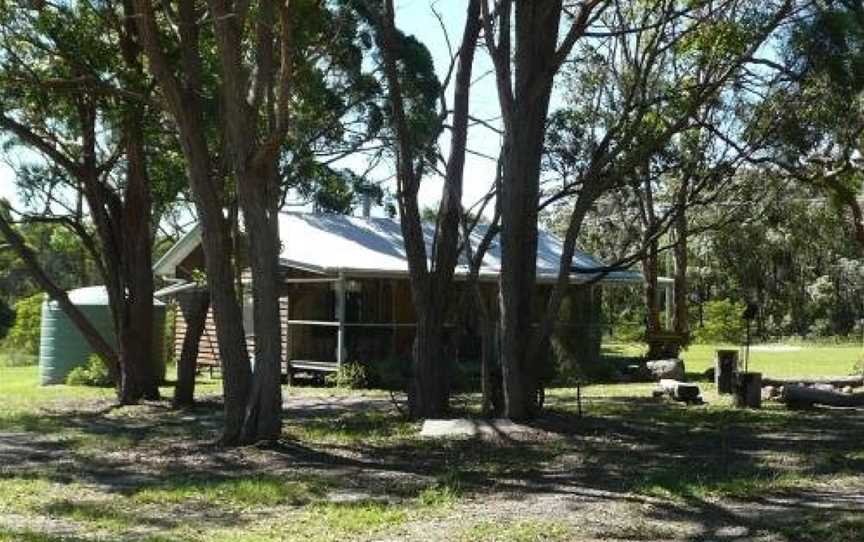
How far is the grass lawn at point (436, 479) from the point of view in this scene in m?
9.18

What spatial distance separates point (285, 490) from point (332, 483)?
28.9 inches

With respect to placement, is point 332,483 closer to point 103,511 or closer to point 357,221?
point 103,511

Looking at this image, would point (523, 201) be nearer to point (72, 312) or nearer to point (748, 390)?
point (748, 390)

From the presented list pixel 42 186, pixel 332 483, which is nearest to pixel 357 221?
pixel 42 186

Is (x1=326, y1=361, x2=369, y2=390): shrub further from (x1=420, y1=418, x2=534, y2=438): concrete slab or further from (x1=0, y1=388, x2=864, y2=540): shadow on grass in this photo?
(x1=420, y1=418, x2=534, y2=438): concrete slab

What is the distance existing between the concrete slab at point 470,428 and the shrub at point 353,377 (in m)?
9.26

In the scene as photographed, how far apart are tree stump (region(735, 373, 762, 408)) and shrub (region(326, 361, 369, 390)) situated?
857 centimetres

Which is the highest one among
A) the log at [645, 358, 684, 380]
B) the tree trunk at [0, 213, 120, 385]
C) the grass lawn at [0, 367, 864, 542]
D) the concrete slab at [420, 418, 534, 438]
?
the tree trunk at [0, 213, 120, 385]

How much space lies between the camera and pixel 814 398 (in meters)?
20.4

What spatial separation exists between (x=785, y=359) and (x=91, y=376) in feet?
72.5

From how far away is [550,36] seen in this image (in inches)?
687

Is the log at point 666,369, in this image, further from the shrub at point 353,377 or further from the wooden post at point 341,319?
the wooden post at point 341,319

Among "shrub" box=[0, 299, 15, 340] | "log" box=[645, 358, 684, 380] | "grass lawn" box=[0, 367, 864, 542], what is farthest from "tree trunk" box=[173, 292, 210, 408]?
"shrub" box=[0, 299, 15, 340]

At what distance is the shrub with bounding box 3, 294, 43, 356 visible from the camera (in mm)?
40719
